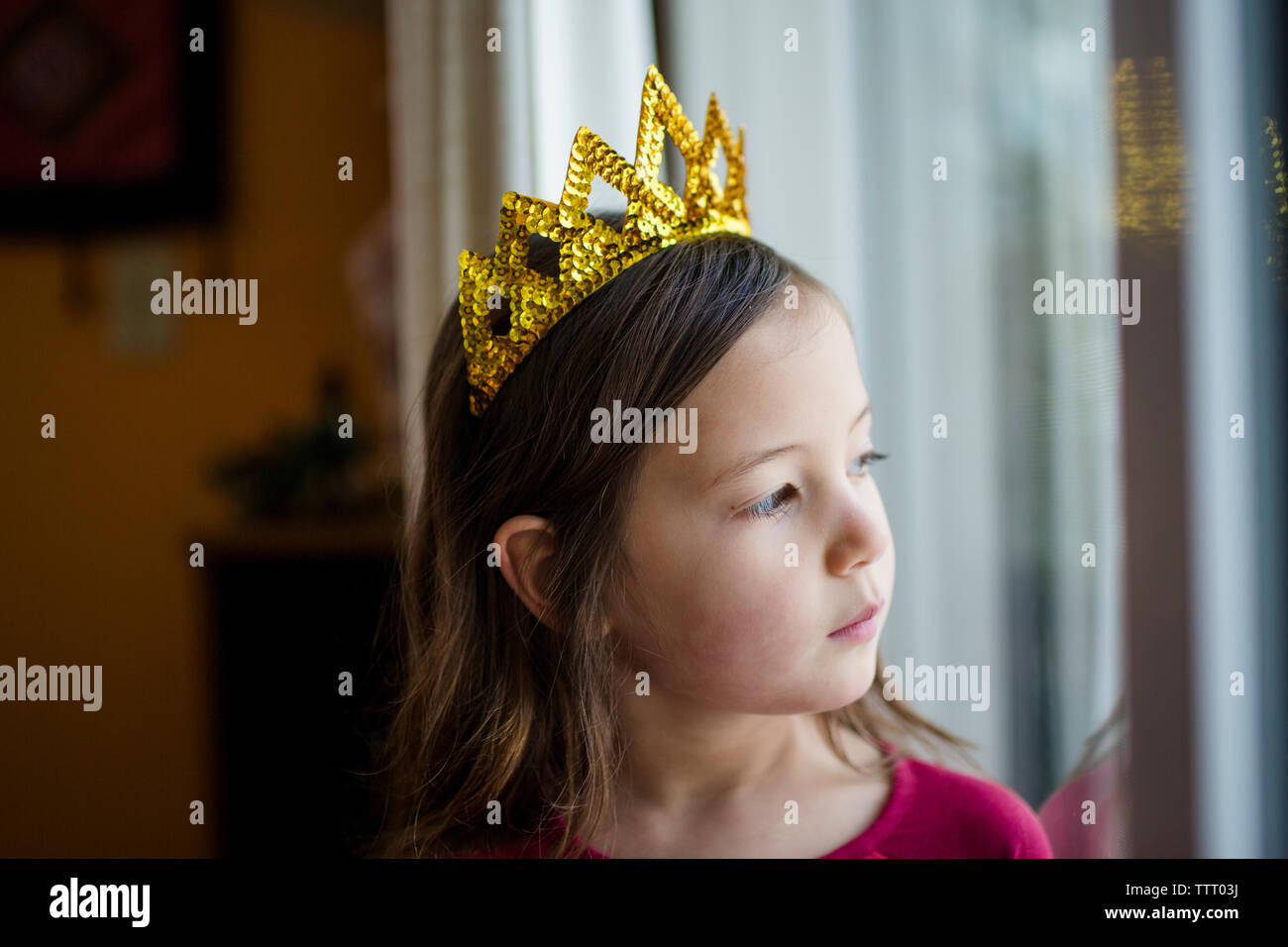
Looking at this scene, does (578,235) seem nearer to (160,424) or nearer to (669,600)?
(669,600)

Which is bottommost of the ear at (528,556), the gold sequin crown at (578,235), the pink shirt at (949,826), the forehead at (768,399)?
the pink shirt at (949,826)

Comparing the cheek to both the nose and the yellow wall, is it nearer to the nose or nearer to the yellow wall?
the nose

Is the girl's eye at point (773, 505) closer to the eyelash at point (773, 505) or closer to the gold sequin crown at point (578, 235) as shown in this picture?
the eyelash at point (773, 505)

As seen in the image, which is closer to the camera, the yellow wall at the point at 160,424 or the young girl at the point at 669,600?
the young girl at the point at 669,600

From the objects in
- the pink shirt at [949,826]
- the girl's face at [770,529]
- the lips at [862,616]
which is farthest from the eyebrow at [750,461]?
the pink shirt at [949,826]

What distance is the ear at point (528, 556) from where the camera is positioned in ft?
2.20

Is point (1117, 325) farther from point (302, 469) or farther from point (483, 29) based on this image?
point (302, 469)

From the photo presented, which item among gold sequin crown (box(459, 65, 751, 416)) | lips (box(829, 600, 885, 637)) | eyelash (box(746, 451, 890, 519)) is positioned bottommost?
lips (box(829, 600, 885, 637))

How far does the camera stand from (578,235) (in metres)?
0.67

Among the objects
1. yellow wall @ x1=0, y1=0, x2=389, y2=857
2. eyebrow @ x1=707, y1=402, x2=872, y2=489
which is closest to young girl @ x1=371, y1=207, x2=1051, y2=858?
eyebrow @ x1=707, y1=402, x2=872, y2=489

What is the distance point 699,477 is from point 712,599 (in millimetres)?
90

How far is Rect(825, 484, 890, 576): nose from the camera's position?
0.61m

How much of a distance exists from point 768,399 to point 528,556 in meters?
0.23

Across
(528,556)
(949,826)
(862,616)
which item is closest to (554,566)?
(528,556)
